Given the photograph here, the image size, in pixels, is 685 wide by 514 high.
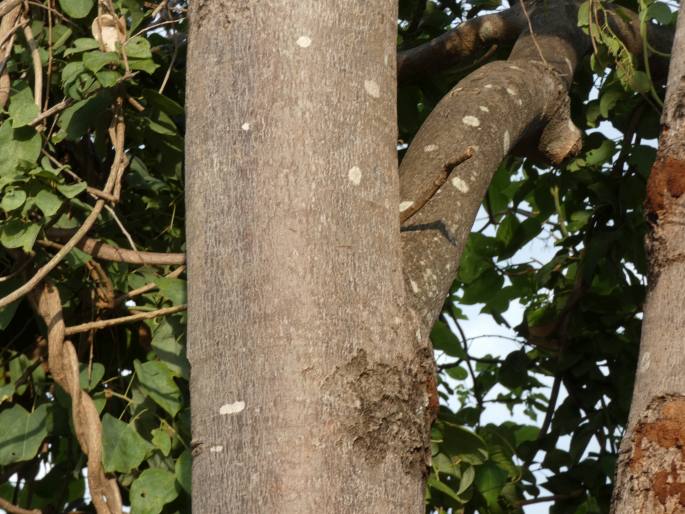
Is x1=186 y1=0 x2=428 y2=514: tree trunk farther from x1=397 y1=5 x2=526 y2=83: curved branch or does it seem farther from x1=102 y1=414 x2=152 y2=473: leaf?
x1=397 y1=5 x2=526 y2=83: curved branch

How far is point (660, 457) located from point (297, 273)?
0.59 metres

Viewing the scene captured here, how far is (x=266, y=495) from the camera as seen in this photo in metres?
1.11

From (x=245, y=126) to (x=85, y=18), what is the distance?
3.85 feet

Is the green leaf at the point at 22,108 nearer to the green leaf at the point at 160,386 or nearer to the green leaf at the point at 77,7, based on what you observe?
the green leaf at the point at 77,7

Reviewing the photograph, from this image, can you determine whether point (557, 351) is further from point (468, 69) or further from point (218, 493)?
point (218, 493)

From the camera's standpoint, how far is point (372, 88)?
4.42 ft

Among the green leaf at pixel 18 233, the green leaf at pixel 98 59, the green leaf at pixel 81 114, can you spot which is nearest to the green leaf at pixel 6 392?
the green leaf at pixel 18 233

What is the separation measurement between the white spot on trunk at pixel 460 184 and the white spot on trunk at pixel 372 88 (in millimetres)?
360

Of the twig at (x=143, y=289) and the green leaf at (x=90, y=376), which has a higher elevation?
the twig at (x=143, y=289)

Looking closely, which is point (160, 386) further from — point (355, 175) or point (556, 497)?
point (556, 497)

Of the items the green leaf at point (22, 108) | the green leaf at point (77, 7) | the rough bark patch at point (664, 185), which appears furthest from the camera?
the green leaf at point (77, 7)

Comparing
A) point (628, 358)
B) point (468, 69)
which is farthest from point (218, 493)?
point (628, 358)

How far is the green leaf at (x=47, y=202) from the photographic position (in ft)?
5.87

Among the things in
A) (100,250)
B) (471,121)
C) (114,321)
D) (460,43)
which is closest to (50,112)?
(100,250)
